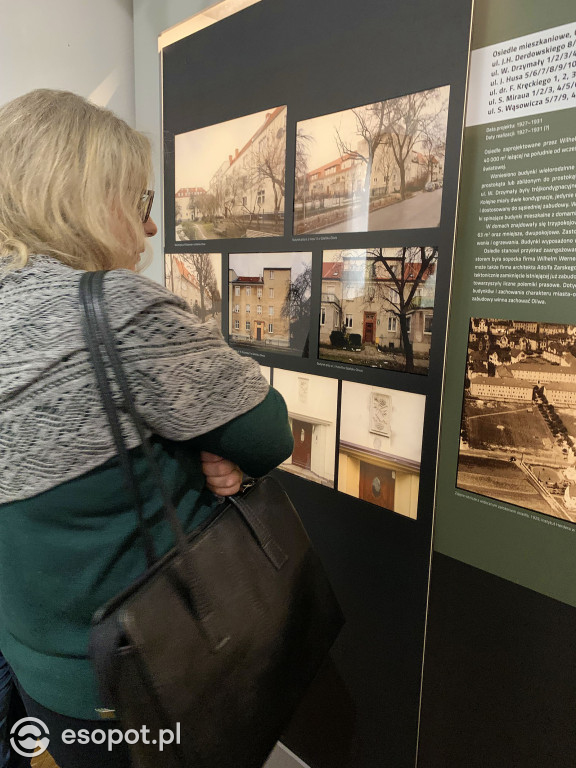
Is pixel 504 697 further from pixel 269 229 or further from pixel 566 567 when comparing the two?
pixel 269 229

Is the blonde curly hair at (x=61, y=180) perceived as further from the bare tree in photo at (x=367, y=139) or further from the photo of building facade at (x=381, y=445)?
the photo of building facade at (x=381, y=445)

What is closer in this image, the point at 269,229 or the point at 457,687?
the point at 457,687

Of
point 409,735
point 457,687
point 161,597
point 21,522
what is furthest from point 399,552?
point 21,522

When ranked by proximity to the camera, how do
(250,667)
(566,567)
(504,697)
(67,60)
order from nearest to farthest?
(250,667) → (566,567) → (504,697) → (67,60)

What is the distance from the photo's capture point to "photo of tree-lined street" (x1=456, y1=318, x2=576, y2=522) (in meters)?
0.98

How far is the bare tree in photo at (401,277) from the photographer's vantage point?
3.69 ft

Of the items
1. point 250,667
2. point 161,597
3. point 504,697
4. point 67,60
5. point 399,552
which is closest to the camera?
point 161,597

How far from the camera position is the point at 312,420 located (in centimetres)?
144

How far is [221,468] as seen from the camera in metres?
0.87

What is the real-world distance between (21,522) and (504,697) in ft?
3.64

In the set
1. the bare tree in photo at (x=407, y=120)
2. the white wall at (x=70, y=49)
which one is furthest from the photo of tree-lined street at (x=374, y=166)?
the white wall at (x=70, y=49)

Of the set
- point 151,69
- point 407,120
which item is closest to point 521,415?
point 407,120

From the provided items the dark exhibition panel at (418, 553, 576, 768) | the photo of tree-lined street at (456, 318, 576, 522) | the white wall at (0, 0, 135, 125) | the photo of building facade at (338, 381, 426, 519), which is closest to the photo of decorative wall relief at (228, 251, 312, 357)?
the photo of building facade at (338, 381, 426, 519)

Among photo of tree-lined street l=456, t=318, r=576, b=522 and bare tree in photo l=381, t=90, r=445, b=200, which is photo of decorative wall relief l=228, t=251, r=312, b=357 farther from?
photo of tree-lined street l=456, t=318, r=576, b=522
